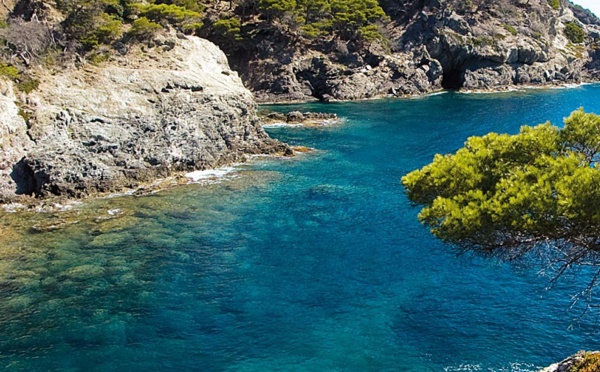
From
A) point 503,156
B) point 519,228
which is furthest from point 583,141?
point 519,228

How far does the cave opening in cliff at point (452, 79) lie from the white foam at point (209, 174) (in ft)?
277

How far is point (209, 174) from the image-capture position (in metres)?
55.5

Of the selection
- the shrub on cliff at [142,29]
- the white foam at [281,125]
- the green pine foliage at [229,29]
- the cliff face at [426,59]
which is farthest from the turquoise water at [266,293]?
the green pine foliage at [229,29]

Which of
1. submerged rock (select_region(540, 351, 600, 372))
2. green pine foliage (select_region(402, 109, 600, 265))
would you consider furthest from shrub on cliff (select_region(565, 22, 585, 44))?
submerged rock (select_region(540, 351, 600, 372))

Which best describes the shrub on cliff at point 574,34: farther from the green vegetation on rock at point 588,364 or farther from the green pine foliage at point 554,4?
the green vegetation on rock at point 588,364

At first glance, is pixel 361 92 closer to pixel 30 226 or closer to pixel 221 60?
pixel 221 60

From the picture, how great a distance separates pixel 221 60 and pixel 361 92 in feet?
160

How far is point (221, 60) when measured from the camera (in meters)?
70.4

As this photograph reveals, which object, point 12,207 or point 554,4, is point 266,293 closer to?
point 12,207

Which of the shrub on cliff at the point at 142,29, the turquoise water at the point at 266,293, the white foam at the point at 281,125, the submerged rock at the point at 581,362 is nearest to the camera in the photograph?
the submerged rock at the point at 581,362

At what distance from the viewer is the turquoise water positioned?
2544 centimetres

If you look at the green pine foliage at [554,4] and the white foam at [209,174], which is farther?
the green pine foliage at [554,4]

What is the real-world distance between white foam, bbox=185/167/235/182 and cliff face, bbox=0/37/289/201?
1213 mm

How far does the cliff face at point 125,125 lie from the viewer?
46688 mm
